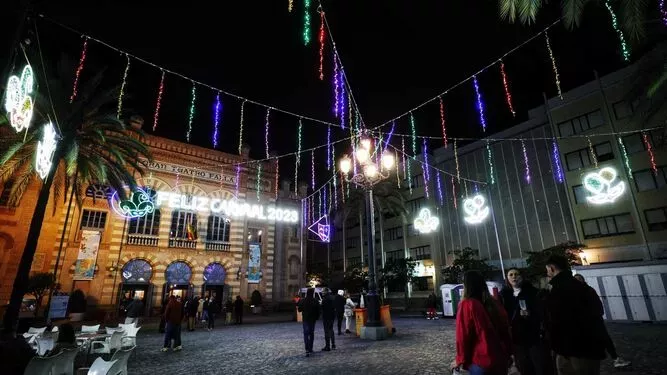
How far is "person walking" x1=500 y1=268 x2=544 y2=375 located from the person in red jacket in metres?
1.43

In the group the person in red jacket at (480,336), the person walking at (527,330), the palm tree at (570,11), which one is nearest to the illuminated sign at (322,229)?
the palm tree at (570,11)

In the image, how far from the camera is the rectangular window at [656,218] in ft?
75.0

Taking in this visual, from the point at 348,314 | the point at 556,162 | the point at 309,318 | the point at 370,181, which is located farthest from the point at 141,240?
the point at 556,162

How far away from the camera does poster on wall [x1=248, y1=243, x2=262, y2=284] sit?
95.5 feet

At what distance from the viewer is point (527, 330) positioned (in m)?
4.64

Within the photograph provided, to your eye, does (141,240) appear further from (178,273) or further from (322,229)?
(322,229)

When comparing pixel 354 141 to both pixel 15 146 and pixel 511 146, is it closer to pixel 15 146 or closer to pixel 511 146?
pixel 15 146

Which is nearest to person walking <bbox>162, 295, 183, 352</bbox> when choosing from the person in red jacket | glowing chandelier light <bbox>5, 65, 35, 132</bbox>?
glowing chandelier light <bbox>5, 65, 35, 132</bbox>

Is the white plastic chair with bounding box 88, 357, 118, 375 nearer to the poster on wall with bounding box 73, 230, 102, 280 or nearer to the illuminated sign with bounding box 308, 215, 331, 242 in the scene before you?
the illuminated sign with bounding box 308, 215, 331, 242

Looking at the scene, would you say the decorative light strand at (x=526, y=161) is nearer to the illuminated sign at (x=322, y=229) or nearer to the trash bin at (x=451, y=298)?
the trash bin at (x=451, y=298)

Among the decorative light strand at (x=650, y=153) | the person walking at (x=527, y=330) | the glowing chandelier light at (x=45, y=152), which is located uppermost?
→ the decorative light strand at (x=650, y=153)

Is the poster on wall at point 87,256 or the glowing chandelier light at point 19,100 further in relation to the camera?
the poster on wall at point 87,256

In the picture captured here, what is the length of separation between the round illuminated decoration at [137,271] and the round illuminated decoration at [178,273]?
1.24 meters

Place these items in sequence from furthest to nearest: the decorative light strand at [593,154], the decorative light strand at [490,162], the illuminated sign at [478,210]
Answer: the decorative light strand at [490,162], the decorative light strand at [593,154], the illuminated sign at [478,210]
